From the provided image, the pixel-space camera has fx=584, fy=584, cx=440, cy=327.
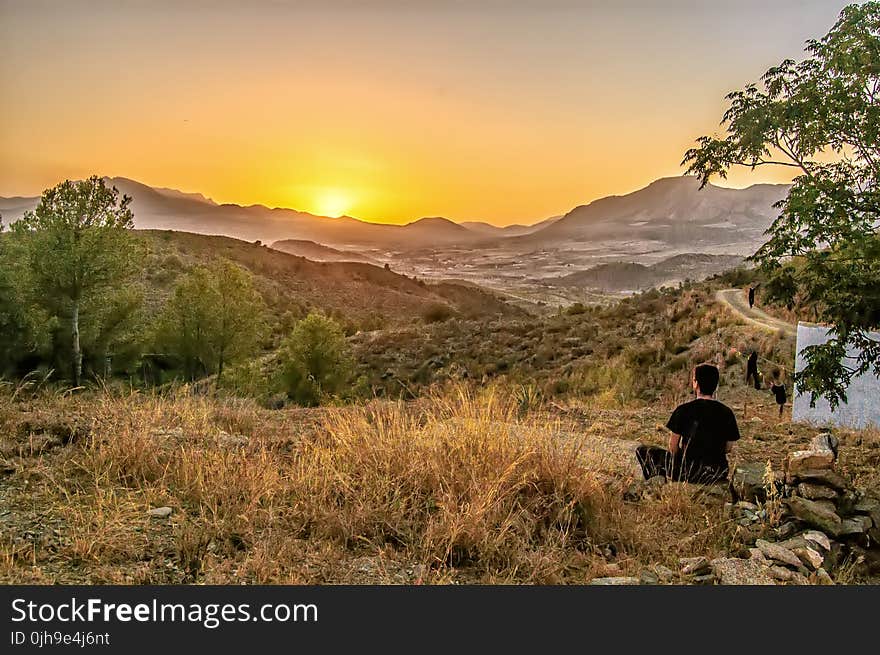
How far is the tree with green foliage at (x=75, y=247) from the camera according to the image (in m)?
15.6

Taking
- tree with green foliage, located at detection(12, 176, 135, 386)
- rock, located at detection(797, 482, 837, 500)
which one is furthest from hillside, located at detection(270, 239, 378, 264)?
rock, located at detection(797, 482, 837, 500)

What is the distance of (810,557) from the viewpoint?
341 cm

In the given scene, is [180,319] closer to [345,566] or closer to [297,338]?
[297,338]

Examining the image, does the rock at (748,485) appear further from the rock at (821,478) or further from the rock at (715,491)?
the rock at (821,478)

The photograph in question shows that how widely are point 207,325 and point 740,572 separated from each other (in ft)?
69.6

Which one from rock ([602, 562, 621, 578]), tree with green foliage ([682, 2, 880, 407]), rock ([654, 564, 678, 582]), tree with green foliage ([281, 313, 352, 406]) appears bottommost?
tree with green foliage ([281, 313, 352, 406])

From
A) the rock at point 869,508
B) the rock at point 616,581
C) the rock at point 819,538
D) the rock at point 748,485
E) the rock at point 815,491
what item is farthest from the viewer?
the rock at point 748,485

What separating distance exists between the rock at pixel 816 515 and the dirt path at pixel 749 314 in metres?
10.6

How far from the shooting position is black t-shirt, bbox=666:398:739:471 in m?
4.52

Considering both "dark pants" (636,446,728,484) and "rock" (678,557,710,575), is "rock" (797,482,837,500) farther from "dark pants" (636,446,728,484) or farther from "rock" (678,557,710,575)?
"rock" (678,557,710,575)

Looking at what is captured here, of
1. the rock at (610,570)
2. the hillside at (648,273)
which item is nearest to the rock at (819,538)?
the rock at (610,570)

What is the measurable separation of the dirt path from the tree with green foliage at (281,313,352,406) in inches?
460

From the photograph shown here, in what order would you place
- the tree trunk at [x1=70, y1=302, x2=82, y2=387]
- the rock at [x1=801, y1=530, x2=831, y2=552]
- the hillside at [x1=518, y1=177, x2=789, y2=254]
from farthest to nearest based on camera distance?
the hillside at [x1=518, y1=177, x2=789, y2=254] < the tree trunk at [x1=70, y1=302, x2=82, y2=387] < the rock at [x1=801, y1=530, x2=831, y2=552]

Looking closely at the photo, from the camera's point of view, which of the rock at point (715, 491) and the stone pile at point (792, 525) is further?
the rock at point (715, 491)
